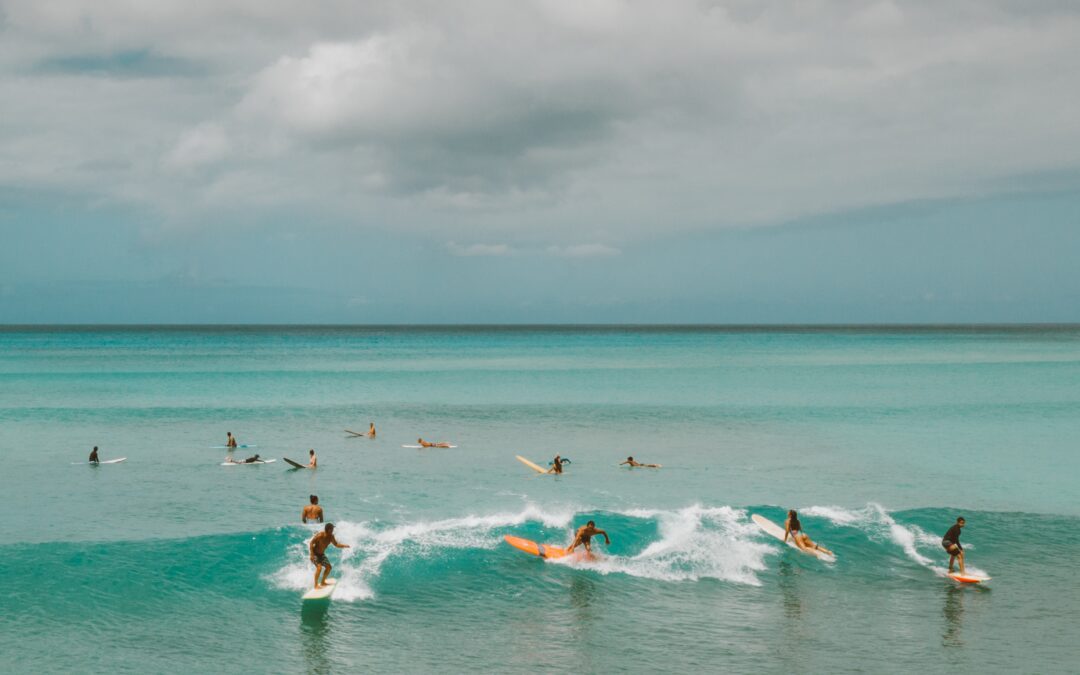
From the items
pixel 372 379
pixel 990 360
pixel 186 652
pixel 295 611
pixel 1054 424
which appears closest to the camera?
pixel 186 652

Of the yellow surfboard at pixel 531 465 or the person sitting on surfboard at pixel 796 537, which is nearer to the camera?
the person sitting on surfboard at pixel 796 537

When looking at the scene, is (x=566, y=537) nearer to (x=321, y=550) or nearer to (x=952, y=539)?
(x=321, y=550)

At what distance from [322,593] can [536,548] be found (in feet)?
23.0

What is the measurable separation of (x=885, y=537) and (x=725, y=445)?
19351mm

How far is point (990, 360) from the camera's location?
127m

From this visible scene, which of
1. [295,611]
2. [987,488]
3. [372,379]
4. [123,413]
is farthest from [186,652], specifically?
[372,379]

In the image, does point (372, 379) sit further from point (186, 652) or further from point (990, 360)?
point (990, 360)

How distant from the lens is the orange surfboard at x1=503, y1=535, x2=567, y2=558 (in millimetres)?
24641

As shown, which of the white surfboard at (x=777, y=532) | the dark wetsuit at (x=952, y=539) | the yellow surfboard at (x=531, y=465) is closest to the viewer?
the dark wetsuit at (x=952, y=539)

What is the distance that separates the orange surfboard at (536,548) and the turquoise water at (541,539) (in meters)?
0.54

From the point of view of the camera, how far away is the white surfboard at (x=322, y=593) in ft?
68.6

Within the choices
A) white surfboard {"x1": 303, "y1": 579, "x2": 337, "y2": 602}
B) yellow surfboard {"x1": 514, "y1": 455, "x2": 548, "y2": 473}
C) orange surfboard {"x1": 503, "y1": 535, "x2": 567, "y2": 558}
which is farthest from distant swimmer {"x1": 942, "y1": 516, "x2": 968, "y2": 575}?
yellow surfboard {"x1": 514, "y1": 455, "x2": 548, "y2": 473}

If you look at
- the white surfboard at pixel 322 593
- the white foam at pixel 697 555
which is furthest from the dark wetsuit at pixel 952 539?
the white surfboard at pixel 322 593

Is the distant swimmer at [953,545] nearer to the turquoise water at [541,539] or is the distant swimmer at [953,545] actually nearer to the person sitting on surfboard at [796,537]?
the turquoise water at [541,539]
